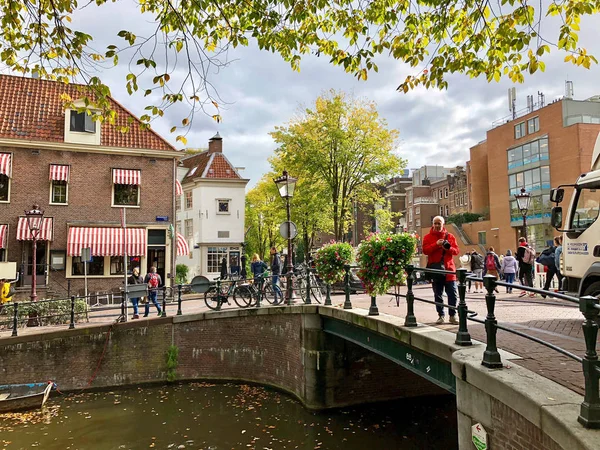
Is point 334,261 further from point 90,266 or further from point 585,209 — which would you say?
point 90,266

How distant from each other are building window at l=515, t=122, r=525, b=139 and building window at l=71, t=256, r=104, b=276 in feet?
132

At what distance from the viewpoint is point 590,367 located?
3.25 metres

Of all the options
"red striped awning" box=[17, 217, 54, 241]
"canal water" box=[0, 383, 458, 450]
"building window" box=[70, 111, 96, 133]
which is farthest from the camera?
"building window" box=[70, 111, 96, 133]

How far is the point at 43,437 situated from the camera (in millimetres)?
9836

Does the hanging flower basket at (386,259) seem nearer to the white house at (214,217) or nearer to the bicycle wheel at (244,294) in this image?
the bicycle wheel at (244,294)

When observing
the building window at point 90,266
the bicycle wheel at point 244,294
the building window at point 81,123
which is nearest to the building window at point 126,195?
the building window at point 90,266

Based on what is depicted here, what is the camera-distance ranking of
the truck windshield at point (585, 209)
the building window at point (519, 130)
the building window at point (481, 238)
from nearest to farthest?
the truck windshield at point (585, 209) < the building window at point (519, 130) < the building window at point (481, 238)

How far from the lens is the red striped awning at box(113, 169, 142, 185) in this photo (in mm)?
20500

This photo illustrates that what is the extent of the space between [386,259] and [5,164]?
58.0ft

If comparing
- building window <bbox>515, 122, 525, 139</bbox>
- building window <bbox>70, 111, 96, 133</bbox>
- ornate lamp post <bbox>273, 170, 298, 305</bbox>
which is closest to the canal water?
ornate lamp post <bbox>273, 170, 298, 305</bbox>

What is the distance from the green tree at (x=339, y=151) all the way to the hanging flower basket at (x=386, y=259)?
1796cm

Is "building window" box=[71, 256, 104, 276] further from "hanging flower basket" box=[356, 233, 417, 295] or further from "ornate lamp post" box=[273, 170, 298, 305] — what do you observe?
"hanging flower basket" box=[356, 233, 417, 295]

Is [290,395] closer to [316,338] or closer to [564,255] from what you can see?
[316,338]

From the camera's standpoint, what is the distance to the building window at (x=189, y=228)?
31406 mm
